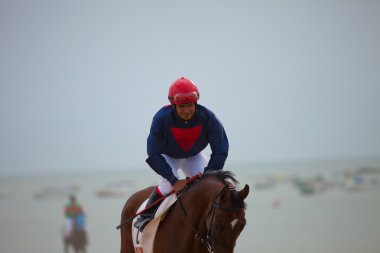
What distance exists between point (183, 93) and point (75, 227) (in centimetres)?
1150

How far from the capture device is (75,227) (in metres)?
18.2

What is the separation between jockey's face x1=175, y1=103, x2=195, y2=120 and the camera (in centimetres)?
748

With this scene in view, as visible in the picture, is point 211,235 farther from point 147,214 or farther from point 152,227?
point 147,214

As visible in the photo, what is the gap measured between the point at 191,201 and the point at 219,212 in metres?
0.67

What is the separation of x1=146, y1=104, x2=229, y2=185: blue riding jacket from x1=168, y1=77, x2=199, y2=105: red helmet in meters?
0.26

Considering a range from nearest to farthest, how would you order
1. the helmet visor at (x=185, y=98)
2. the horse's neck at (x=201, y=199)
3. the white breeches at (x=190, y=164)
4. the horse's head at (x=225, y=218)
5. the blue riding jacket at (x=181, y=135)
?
the horse's head at (x=225, y=218), the horse's neck at (x=201, y=199), the helmet visor at (x=185, y=98), the blue riding jacket at (x=181, y=135), the white breeches at (x=190, y=164)

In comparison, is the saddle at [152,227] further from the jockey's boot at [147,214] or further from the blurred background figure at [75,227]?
the blurred background figure at [75,227]

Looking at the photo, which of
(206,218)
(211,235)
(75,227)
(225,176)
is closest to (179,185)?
(225,176)

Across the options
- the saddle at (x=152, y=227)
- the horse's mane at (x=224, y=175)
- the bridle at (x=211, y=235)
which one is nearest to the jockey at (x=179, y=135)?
the saddle at (x=152, y=227)

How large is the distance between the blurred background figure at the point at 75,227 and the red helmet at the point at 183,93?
11.1m

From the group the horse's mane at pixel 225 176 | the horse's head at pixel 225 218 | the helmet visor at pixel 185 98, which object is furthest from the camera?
the helmet visor at pixel 185 98

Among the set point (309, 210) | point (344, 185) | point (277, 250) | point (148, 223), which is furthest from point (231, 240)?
point (344, 185)

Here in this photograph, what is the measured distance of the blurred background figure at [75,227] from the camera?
1805 cm

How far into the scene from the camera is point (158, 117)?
25.1 ft
